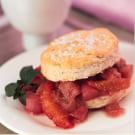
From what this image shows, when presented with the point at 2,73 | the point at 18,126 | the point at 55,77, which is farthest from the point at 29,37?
the point at 18,126

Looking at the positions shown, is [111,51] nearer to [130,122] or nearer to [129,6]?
[130,122]

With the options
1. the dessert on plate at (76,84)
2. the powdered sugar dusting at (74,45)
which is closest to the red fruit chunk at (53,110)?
the dessert on plate at (76,84)

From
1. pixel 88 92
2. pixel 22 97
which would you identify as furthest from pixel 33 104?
pixel 88 92

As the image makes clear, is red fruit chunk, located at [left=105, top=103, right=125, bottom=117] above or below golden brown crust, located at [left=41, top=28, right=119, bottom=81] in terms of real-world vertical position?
below

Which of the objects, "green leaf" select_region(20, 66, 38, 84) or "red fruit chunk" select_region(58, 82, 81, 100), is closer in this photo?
"red fruit chunk" select_region(58, 82, 81, 100)

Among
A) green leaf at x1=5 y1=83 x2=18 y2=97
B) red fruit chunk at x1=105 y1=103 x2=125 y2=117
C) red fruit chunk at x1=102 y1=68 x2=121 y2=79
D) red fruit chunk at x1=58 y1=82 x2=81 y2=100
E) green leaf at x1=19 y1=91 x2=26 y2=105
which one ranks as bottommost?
green leaf at x1=19 y1=91 x2=26 y2=105

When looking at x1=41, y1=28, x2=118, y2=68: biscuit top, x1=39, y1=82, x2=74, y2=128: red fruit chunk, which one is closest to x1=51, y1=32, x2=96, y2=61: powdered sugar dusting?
x1=41, y1=28, x2=118, y2=68: biscuit top

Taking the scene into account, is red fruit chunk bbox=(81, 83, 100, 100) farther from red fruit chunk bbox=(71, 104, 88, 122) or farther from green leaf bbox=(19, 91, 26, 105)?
green leaf bbox=(19, 91, 26, 105)
